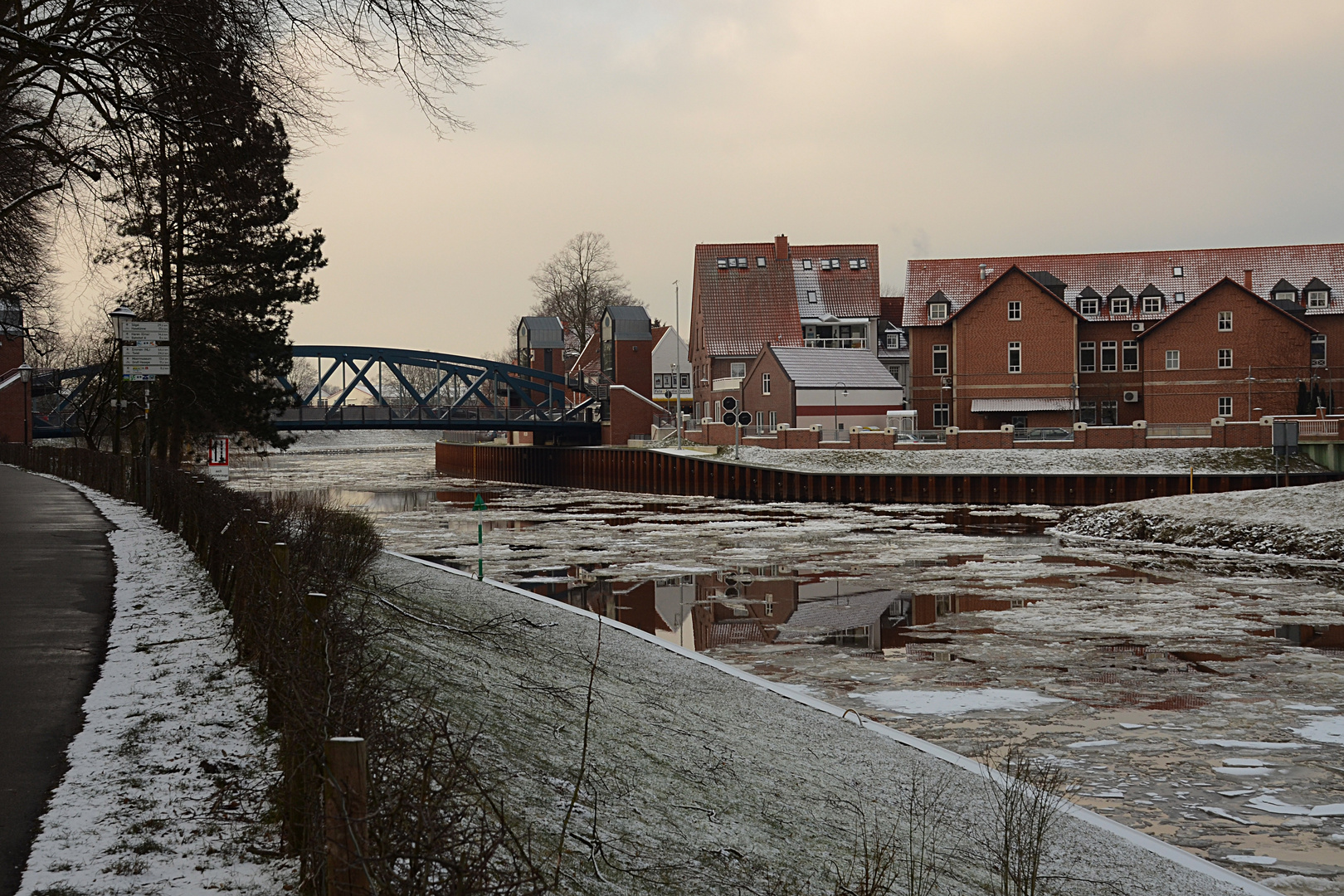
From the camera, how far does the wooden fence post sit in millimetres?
3557

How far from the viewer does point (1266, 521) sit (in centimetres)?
3089

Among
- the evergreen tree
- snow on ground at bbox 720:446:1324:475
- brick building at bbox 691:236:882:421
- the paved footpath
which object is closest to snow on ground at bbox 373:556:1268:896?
the paved footpath

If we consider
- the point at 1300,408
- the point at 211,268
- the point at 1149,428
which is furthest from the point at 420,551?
the point at 1300,408

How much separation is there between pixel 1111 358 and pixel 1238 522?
39441 mm

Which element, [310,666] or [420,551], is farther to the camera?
[420,551]

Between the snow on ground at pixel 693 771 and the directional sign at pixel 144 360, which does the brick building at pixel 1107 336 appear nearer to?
the directional sign at pixel 144 360

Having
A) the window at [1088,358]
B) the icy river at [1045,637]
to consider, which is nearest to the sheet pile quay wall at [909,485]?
the icy river at [1045,637]

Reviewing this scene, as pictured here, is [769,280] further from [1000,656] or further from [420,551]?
[1000,656]

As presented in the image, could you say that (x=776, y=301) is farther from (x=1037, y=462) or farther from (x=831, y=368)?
(x=1037, y=462)

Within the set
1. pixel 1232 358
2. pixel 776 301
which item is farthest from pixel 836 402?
pixel 1232 358

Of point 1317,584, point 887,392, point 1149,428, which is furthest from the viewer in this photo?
point 887,392

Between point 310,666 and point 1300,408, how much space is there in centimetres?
6785

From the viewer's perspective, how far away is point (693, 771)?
9109mm

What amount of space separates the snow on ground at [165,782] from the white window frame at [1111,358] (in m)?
65.8
